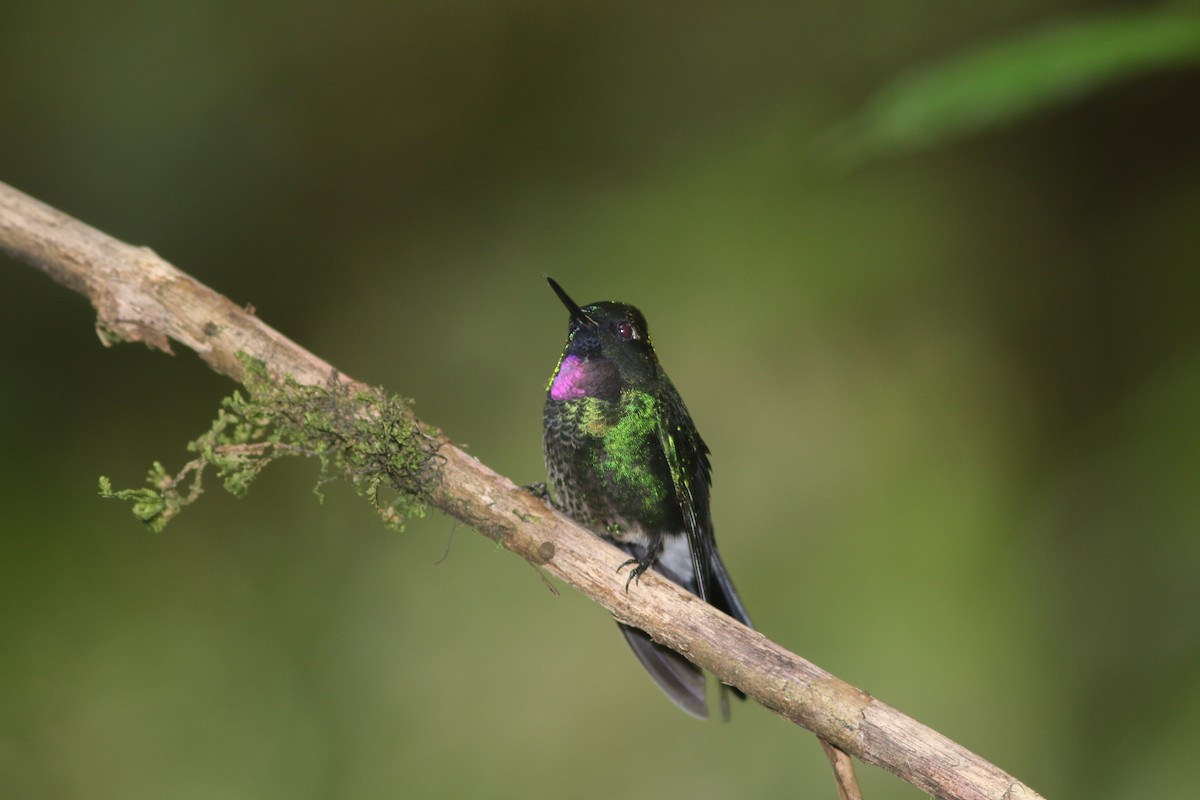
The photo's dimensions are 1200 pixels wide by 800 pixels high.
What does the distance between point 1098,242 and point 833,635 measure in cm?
246

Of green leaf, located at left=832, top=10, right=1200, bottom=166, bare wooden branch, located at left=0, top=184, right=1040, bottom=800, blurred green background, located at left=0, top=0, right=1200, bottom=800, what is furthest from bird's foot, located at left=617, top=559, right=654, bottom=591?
blurred green background, located at left=0, top=0, right=1200, bottom=800

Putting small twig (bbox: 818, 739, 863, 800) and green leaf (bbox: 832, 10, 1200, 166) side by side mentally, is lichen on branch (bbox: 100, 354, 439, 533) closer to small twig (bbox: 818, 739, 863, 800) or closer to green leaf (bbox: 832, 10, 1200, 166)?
small twig (bbox: 818, 739, 863, 800)

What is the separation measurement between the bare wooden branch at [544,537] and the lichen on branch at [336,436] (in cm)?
4

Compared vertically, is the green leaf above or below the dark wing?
above

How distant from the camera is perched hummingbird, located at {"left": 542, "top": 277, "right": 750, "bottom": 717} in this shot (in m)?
2.49

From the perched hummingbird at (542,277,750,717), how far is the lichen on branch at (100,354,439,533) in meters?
0.43

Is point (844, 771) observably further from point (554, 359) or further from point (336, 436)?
point (554, 359)

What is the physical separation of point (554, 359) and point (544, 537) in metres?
2.96

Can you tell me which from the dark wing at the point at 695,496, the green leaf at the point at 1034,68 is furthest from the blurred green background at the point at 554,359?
the green leaf at the point at 1034,68

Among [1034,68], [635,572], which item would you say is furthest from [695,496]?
[1034,68]

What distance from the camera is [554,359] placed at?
5094 millimetres

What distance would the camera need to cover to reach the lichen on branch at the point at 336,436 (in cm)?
220

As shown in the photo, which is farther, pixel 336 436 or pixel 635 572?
pixel 336 436

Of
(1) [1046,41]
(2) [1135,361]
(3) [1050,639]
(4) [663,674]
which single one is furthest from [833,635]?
(1) [1046,41]
